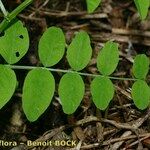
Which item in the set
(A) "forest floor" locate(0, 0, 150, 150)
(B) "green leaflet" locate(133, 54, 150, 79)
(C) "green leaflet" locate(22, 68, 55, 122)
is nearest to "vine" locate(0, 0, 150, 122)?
(C) "green leaflet" locate(22, 68, 55, 122)

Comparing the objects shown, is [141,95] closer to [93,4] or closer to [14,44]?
[93,4]

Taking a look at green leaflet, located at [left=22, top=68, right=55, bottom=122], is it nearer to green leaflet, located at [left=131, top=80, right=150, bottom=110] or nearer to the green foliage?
the green foliage

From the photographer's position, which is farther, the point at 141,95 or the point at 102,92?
the point at 141,95

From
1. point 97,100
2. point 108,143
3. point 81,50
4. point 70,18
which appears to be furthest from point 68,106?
point 70,18

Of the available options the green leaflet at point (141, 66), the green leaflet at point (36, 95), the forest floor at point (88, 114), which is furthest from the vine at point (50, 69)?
the forest floor at point (88, 114)

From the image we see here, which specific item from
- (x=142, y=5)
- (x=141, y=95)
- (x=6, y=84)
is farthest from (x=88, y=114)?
(x=142, y=5)
